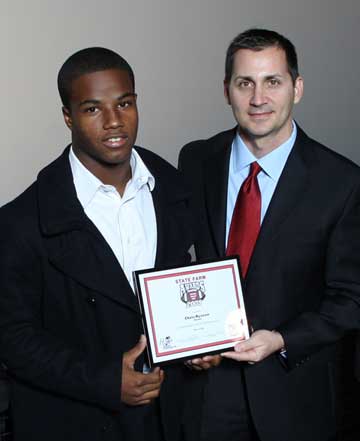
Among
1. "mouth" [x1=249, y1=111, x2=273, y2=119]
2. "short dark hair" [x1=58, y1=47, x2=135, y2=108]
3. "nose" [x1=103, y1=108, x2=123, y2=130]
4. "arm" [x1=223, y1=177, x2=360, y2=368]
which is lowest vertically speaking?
"arm" [x1=223, y1=177, x2=360, y2=368]

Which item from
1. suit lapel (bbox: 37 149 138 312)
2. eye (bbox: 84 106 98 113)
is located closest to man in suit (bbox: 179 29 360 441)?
suit lapel (bbox: 37 149 138 312)

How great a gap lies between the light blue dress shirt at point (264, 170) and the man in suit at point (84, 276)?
26 cm

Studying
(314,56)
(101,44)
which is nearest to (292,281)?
(101,44)

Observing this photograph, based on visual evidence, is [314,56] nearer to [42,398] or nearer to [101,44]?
[101,44]

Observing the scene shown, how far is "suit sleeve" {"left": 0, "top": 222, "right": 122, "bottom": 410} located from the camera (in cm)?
151

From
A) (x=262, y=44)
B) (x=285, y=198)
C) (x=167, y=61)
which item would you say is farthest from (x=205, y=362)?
(x=167, y=61)

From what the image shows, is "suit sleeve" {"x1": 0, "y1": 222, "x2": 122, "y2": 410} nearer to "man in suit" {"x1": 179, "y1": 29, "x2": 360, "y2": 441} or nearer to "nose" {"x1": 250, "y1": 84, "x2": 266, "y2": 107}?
"man in suit" {"x1": 179, "y1": 29, "x2": 360, "y2": 441}

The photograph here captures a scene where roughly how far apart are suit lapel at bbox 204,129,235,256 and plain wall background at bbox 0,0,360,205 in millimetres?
952

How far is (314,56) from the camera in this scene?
3471mm

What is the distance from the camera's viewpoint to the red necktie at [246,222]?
1.77m

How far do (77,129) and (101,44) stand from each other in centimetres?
132

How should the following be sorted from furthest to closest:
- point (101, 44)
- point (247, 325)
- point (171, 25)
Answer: point (171, 25) < point (101, 44) < point (247, 325)

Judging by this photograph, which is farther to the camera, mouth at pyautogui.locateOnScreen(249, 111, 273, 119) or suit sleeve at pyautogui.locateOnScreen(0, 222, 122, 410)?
mouth at pyautogui.locateOnScreen(249, 111, 273, 119)

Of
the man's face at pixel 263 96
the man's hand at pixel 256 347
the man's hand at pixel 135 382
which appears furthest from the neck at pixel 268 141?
the man's hand at pixel 135 382
